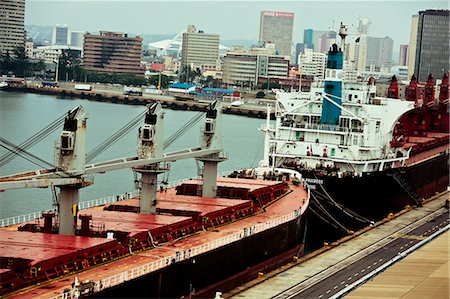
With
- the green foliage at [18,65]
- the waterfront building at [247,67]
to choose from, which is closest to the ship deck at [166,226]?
the green foliage at [18,65]

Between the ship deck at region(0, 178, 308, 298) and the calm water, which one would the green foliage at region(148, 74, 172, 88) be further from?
the ship deck at region(0, 178, 308, 298)

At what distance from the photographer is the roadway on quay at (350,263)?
2616 centimetres

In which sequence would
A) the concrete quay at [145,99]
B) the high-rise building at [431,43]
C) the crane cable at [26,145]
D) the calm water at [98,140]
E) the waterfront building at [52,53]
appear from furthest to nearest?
the waterfront building at [52,53]
the high-rise building at [431,43]
the concrete quay at [145,99]
the calm water at [98,140]
the crane cable at [26,145]

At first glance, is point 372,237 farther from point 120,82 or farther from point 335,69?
point 120,82

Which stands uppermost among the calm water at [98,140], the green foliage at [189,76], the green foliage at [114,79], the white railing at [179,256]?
the green foliage at [189,76]

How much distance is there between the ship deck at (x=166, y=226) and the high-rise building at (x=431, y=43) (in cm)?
14248

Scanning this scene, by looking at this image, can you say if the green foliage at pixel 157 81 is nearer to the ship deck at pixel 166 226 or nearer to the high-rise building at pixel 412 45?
the high-rise building at pixel 412 45

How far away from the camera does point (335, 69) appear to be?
136 ft

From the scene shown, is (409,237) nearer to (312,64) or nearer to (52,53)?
(52,53)

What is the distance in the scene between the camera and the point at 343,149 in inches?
1571

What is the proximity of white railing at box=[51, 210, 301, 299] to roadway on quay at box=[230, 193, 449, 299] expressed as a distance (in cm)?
135

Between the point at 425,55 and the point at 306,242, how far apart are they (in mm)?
145380

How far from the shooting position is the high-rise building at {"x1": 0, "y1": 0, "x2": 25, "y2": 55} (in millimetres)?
153125

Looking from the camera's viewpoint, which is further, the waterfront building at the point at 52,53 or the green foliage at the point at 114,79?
the waterfront building at the point at 52,53
